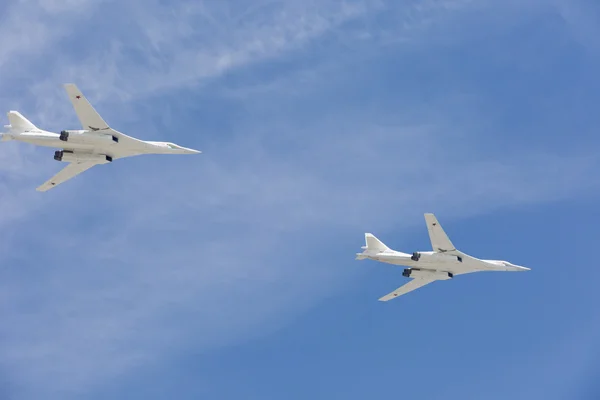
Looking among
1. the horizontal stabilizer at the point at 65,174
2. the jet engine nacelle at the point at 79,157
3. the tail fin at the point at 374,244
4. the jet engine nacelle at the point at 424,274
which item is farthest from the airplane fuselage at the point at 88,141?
the jet engine nacelle at the point at 424,274

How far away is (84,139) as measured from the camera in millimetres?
107125

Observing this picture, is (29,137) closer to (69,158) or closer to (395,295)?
(69,158)

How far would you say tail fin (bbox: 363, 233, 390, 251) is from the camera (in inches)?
4577

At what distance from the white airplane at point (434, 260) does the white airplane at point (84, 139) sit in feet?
86.8

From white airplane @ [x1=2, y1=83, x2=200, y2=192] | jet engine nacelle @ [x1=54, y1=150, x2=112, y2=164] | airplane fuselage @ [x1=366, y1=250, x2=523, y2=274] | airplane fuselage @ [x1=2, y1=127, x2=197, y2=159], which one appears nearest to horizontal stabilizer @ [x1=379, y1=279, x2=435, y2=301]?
airplane fuselage @ [x1=366, y1=250, x2=523, y2=274]

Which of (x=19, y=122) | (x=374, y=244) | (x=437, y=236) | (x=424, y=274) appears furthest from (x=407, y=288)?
(x=19, y=122)

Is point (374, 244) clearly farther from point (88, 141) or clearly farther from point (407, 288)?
point (88, 141)

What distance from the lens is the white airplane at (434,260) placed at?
11294cm

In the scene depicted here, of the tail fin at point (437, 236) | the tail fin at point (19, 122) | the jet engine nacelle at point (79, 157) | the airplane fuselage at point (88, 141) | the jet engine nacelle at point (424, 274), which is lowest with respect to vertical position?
the jet engine nacelle at point (424, 274)

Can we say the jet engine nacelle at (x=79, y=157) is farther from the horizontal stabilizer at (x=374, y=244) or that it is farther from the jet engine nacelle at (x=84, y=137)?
the horizontal stabilizer at (x=374, y=244)

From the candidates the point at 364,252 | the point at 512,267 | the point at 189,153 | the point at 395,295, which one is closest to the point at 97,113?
the point at 189,153

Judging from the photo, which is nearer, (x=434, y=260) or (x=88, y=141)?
(x=88, y=141)

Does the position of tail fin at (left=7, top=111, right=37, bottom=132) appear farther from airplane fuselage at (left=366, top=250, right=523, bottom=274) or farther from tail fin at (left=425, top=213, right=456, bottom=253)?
tail fin at (left=425, top=213, right=456, bottom=253)

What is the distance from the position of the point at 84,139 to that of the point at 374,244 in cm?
3526
